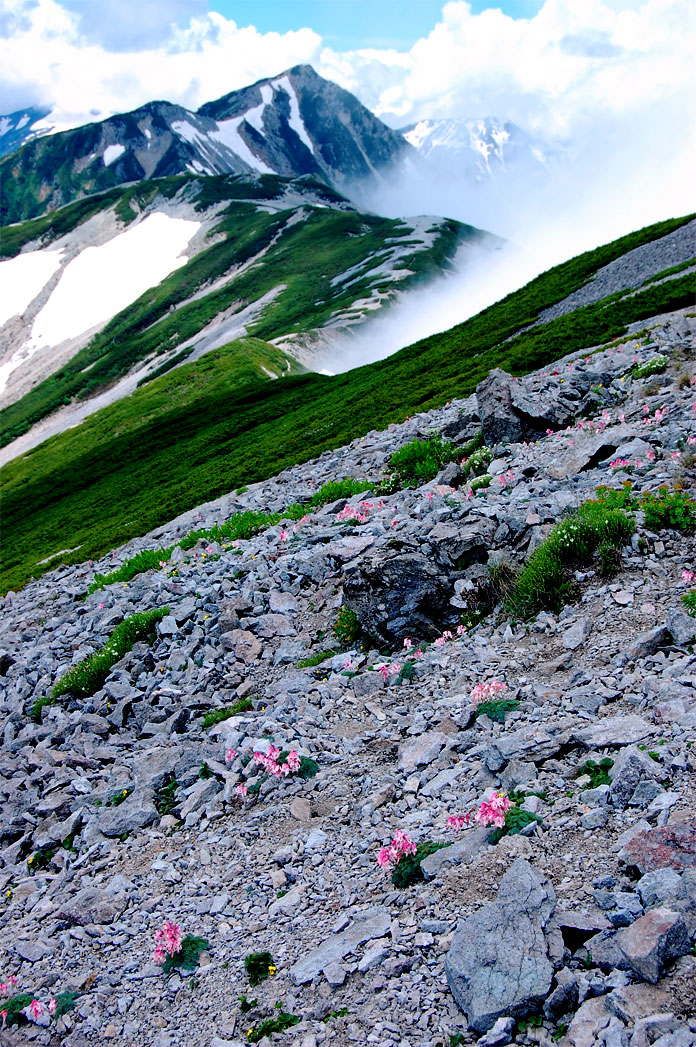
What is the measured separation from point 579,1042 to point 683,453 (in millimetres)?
11274

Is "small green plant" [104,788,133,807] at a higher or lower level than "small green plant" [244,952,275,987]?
higher

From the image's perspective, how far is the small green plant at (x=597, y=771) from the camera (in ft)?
25.5

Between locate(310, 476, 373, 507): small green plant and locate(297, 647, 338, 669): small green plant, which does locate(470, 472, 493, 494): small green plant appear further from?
locate(297, 647, 338, 669): small green plant

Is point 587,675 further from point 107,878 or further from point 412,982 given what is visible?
point 107,878

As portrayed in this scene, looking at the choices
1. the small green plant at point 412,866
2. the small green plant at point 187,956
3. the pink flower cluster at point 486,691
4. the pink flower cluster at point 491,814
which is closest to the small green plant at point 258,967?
the small green plant at point 187,956

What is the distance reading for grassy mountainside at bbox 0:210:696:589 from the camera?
143 feet

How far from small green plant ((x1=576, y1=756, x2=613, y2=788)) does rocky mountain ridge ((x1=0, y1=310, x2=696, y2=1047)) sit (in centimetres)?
4

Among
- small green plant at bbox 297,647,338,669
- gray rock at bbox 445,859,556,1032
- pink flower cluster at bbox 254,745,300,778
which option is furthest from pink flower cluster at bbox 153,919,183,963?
small green plant at bbox 297,647,338,669

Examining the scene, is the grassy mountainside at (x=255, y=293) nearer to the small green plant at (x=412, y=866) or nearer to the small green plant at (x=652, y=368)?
the small green plant at (x=652, y=368)

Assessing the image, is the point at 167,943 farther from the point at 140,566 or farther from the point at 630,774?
the point at 140,566

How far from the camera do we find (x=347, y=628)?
14266mm

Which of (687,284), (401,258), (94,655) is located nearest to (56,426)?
(401,258)

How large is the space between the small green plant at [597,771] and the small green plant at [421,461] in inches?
563

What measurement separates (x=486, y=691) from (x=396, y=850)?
117 inches
